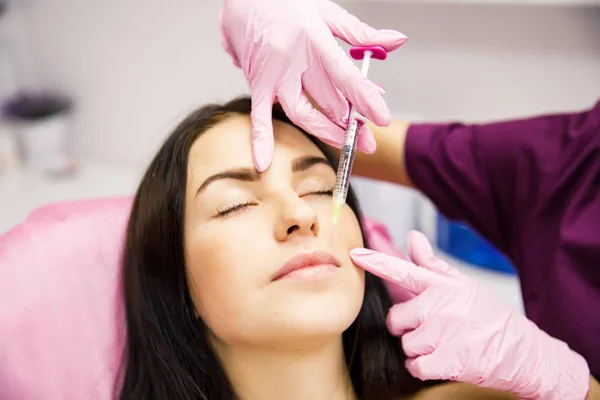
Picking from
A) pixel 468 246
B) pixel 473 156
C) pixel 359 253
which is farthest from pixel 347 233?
pixel 468 246

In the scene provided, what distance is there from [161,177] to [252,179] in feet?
0.60

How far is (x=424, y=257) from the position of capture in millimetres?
1054

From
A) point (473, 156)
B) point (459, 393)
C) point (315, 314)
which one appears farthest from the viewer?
point (473, 156)

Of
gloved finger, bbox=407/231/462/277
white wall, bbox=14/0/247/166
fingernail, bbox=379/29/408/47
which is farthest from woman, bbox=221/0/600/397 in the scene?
white wall, bbox=14/0/247/166

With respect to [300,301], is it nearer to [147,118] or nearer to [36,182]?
[147,118]

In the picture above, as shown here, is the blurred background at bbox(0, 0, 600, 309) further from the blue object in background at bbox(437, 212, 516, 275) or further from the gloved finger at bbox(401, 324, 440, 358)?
the gloved finger at bbox(401, 324, 440, 358)

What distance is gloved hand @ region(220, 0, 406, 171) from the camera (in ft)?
3.12

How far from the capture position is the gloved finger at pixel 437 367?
0.94 meters

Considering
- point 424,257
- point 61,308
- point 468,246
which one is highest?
point 424,257

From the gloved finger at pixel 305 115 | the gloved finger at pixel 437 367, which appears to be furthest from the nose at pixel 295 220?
the gloved finger at pixel 437 367

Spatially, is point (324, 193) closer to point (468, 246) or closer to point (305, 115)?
point (305, 115)

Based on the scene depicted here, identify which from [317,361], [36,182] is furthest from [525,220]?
[36,182]

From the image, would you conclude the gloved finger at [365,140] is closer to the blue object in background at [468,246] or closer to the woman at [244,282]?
the woman at [244,282]

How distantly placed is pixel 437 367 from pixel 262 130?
449 mm
